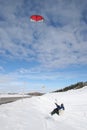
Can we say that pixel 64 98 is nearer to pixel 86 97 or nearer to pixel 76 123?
pixel 86 97

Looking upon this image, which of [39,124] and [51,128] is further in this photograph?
[39,124]

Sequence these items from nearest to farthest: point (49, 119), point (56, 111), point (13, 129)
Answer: point (13, 129) → point (49, 119) → point (56, 111)

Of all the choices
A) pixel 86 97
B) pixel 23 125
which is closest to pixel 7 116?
pixel 23 125

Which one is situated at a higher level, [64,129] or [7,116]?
[7,116]

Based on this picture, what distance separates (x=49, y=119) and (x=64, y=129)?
3646mm

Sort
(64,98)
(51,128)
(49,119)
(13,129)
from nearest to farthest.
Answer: (13,129) < (51,128) < (49,119) < (64,98)

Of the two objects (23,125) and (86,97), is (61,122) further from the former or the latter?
(86,97)

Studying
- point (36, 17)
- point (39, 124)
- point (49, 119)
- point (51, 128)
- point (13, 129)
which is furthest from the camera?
point (36, 17)

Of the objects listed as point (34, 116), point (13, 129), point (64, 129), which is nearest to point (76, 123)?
point (64, 129)

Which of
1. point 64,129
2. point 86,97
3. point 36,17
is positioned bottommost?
point 64,129

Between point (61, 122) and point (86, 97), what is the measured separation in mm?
15882

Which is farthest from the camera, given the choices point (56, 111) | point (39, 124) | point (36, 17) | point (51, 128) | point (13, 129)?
point (36, 17)

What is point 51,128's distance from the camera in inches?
709

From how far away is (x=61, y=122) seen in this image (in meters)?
20.4
